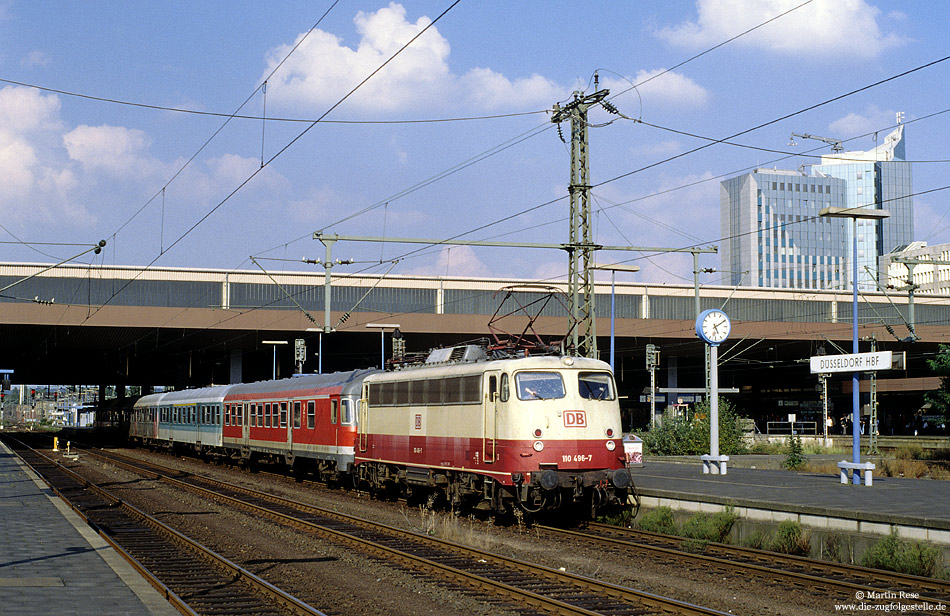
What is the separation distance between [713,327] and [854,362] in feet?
13.0

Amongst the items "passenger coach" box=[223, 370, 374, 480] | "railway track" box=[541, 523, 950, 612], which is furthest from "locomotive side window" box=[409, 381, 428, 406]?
"railway track" box=[541, 523, 950, 612]

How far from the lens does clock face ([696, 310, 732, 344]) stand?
2620cm

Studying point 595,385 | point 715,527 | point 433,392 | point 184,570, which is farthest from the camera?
point 433,392

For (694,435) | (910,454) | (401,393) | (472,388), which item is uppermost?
(472,388)

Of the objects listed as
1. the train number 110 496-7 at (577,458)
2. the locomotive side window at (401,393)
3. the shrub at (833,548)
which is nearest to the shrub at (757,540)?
the shrub at (833,548)

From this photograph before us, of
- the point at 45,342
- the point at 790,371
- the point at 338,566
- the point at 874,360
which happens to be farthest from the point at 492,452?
the point at 790,371

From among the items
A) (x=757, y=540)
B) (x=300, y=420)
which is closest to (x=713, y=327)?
(x=757, y=540)

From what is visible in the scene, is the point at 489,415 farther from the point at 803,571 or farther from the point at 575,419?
the point at 803,571

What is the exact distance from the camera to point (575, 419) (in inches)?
762

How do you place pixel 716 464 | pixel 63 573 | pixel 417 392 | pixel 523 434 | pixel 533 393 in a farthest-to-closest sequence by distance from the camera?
1. pixel 716 464
2. pixel 417 392
3. pixel 533 393
4. pixel 523 434
5. pixel 63 573

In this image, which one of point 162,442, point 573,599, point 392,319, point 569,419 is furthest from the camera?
point 392,319

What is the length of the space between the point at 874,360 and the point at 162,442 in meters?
42.0

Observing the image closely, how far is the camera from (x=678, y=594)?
1229 centimetres

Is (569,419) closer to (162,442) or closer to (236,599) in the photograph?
(236,599)
